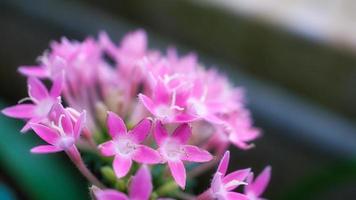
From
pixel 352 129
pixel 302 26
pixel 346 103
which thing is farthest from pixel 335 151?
pixel 302 26

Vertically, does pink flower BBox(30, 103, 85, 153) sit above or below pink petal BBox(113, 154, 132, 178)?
above

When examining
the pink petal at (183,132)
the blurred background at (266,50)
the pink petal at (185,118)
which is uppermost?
the pink petal at (185,118)

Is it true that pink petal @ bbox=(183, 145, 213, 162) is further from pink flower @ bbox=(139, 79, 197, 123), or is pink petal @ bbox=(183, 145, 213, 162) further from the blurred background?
the blurred background

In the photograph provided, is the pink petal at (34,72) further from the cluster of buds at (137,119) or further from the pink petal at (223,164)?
the pink petal at (223,164)

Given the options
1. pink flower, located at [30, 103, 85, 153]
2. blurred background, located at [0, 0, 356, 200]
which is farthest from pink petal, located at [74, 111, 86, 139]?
blurred background, located at [0, 0, 356, 200]

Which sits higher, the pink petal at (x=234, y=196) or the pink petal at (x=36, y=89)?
the pink petal at (x=36, y=89)

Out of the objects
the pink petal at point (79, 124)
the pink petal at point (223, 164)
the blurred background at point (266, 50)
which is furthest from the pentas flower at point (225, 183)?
the blurred background at point (266, 50)
